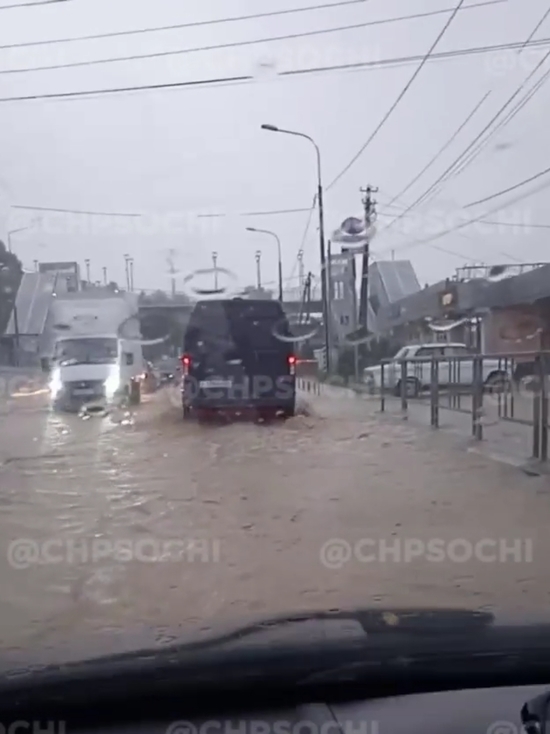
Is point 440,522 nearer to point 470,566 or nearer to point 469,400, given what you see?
point 470,566

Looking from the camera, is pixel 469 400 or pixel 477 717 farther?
pixel 469 400

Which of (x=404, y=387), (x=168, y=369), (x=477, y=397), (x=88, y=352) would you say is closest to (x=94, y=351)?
(x=88, y=352)

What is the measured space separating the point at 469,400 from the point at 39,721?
10.1 m

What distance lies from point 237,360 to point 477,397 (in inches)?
198

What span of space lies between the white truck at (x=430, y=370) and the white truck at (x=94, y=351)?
16.9 ft

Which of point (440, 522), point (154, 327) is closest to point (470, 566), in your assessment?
point (440, 522)

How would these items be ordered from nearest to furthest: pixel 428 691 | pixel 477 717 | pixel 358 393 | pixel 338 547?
pixel 477 717 → pixel 428 691 → pixel 338 547 → pixel 358 393

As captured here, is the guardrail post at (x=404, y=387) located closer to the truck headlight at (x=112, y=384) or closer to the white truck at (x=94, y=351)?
the white truck at (x=94, y=351)

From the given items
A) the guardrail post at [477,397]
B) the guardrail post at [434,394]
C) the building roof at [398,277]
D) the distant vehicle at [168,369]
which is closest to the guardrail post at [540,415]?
the guardrail post at [477,397]

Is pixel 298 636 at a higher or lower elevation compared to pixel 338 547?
higher

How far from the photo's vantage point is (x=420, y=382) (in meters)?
14.9

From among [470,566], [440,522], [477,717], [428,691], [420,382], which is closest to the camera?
[477,717]

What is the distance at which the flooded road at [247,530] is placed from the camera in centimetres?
542

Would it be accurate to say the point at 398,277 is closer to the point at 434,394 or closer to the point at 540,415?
the point at 434,394
